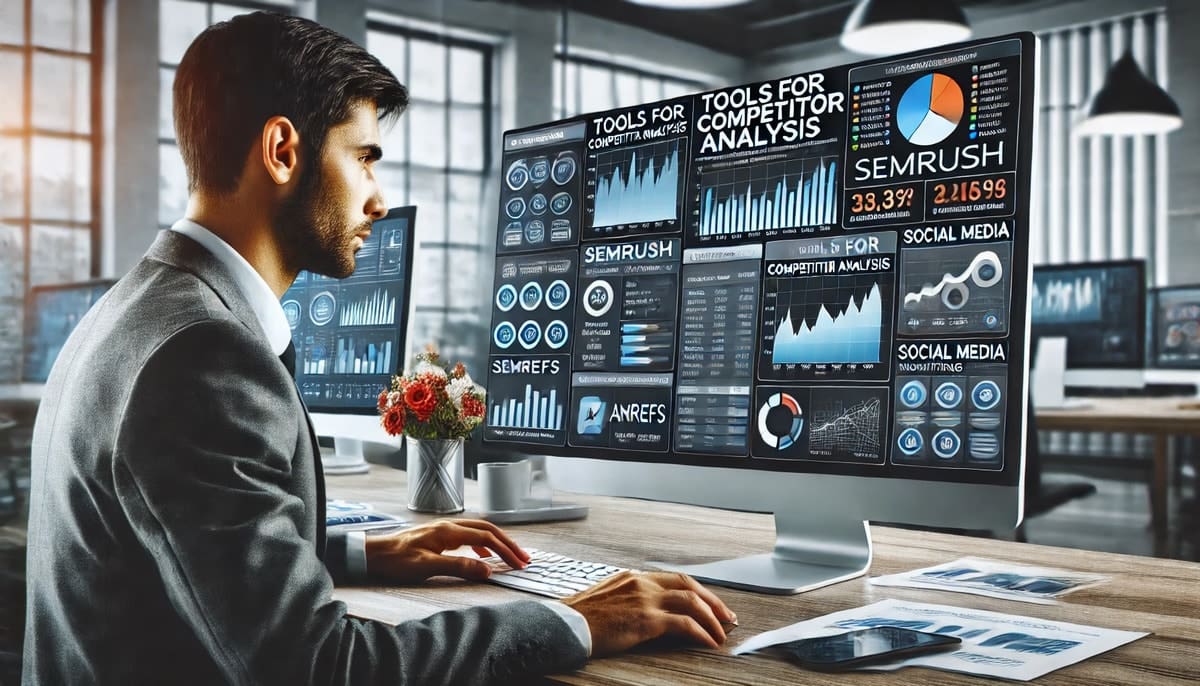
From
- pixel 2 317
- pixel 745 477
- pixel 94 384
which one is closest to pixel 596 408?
pixel 745 477

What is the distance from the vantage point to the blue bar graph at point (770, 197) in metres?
1.27

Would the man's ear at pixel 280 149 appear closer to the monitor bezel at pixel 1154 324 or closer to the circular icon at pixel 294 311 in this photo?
the circular icon at pixel 294 311

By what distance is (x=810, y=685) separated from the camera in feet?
2.75

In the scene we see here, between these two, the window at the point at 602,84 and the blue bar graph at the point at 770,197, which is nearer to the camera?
the blue bar graph at the point at 770,197

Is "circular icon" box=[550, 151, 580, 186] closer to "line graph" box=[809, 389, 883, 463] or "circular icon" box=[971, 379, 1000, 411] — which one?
"line graph" box=[809, 389, 883, 463]

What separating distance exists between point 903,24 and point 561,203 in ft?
11.7

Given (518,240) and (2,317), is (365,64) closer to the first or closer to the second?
(518,240)

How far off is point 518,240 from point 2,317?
329 centimetres

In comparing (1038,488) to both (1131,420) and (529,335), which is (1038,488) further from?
(529,335)

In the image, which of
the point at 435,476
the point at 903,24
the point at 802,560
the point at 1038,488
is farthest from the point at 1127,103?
the point at 802,560

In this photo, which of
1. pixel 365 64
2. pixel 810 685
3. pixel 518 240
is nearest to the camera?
pixel 810 685

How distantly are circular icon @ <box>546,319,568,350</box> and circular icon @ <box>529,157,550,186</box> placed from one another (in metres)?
0.22

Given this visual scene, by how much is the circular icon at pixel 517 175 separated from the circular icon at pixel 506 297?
157 mm

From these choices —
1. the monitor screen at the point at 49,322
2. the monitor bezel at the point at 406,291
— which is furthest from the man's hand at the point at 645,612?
the monitor screen at the point at 49,322
